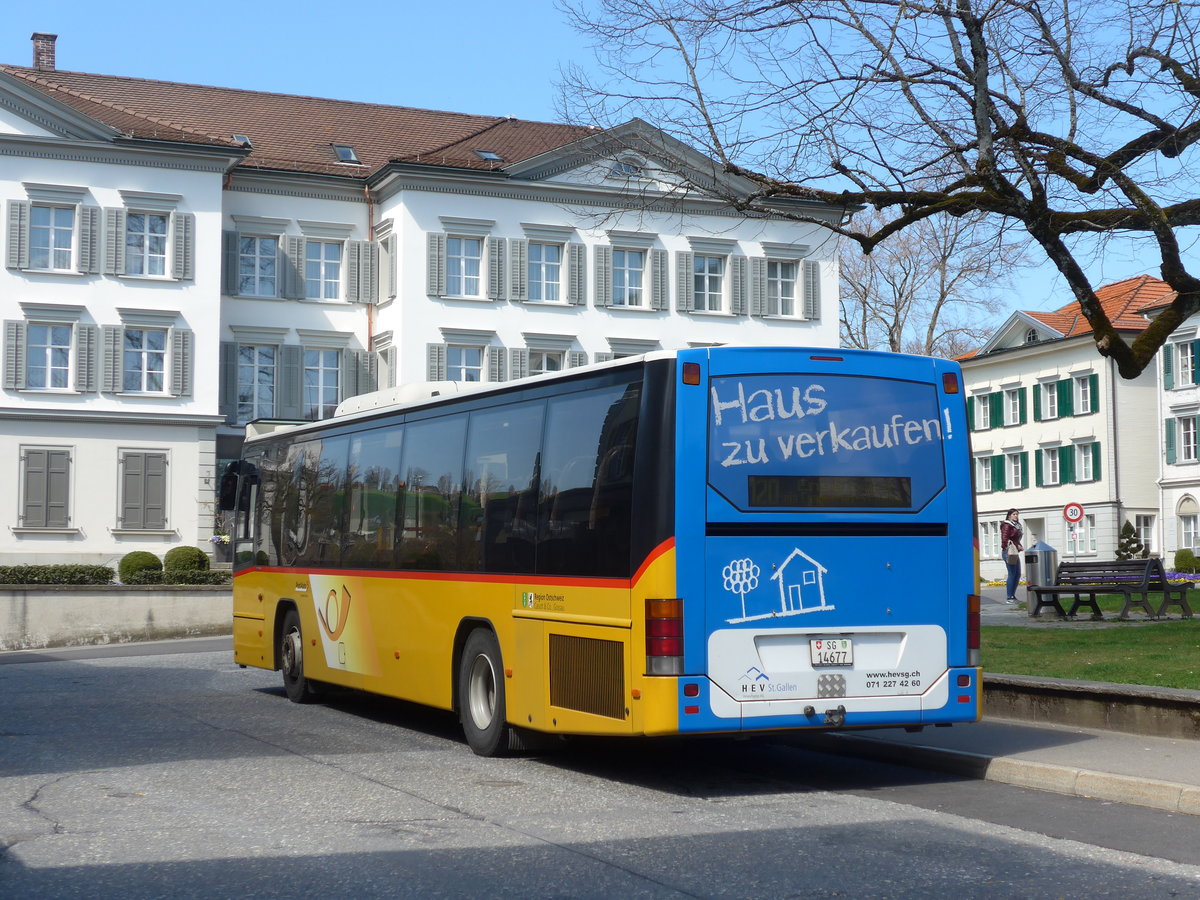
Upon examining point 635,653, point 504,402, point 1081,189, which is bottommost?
point 635,653

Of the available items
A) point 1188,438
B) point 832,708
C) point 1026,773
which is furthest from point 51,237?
point 1188,438

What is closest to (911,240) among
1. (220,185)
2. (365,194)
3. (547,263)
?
(547,263)

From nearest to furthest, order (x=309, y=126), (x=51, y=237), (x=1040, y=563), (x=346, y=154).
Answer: (x=1040, y=563), (x=51, y=237), (x=346, y=154), (x=309, y=126)

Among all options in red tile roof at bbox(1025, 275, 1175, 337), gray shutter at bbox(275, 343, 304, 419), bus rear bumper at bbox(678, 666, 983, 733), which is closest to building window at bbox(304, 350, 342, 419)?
gray shutter at bbox(275, 343, 304, 419)

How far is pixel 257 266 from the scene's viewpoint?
49.1 m

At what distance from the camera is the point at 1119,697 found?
38.8 feet

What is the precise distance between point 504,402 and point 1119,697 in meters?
5.03

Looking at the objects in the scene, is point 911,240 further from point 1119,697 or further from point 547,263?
point 1119,697

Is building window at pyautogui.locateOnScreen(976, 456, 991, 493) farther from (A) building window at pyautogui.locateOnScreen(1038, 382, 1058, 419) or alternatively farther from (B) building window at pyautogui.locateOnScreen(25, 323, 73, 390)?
(B) building window at pyautogui.locateOnScreen(25, 323, 73, 390)

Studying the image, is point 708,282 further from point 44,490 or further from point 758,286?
point 44,490

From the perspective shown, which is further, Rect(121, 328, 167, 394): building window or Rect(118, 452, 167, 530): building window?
Rect(121, 328, 167, 394): building window

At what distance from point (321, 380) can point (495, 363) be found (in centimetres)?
535

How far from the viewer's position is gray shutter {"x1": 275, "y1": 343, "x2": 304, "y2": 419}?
48812 millimetres

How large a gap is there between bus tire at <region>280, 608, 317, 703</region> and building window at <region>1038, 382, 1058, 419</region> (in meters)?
61.0
